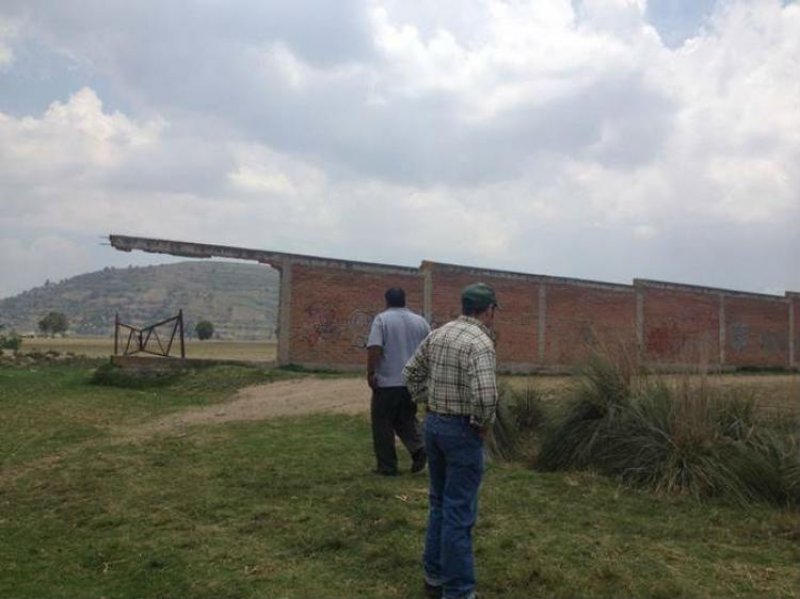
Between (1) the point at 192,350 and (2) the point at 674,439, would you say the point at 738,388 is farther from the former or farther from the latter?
(1) the point at 192,350

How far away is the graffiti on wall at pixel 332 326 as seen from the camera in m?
20.6

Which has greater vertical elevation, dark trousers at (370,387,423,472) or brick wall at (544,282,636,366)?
brick wall at (544,282,636,366)

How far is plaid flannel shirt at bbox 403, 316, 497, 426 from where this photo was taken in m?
3.77

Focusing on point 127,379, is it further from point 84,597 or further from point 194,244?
point 84,597

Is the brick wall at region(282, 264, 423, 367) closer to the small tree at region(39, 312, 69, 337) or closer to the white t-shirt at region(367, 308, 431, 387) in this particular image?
the white t-shirt at region(367, 308, 431, 387)

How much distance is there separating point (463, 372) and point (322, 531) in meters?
1.86

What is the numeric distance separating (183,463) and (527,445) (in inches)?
144

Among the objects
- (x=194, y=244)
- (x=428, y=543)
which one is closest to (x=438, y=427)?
(x=428, y=543)

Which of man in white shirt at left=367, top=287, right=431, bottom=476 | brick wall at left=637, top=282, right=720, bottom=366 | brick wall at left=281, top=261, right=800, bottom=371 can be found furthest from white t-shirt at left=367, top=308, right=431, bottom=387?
brick wall at left=637, top=282, right=720, bottom=366

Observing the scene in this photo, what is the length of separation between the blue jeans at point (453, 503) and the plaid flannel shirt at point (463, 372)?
0.28ft

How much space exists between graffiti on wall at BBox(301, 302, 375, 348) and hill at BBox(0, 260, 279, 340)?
12358 cm

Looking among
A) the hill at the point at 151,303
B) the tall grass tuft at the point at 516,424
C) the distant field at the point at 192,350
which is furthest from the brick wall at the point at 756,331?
the hill at the point at 151,303

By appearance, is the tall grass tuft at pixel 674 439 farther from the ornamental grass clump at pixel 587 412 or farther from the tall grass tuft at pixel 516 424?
the tall grass tuft at pixel 516 424

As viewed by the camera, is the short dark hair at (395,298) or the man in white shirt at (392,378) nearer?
the man in white shirt at (392,378)
